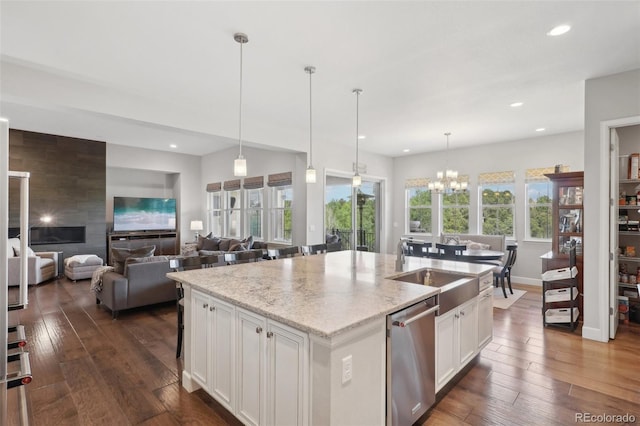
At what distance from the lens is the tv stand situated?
826cm

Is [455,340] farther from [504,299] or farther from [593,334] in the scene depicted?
[504,299]

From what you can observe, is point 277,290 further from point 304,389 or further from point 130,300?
point 130,300

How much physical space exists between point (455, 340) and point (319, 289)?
1225 mm

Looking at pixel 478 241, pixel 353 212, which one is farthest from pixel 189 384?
pixel 478 241

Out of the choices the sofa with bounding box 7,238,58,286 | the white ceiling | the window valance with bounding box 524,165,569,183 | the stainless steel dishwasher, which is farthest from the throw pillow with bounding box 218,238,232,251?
the window valance with bounding box 524,165,569,183

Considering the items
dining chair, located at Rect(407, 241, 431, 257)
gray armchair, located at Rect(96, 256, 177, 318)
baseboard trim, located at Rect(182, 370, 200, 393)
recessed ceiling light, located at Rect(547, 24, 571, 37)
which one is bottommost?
baseboard trim, located at Rect(182, 370, 200, 393)

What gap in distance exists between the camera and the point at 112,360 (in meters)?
3.02

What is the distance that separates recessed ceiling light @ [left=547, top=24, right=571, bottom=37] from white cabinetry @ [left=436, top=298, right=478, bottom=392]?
2381mm

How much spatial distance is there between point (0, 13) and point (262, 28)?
79.9 inches

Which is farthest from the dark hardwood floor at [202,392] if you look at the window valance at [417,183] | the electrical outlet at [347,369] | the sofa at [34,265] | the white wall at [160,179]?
the white wall at [160,179]

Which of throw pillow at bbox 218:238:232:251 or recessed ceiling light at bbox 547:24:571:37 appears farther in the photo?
throw pillow at bbox 218:238:232:251

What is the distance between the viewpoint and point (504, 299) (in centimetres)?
518

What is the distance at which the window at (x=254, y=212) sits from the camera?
7.62 m

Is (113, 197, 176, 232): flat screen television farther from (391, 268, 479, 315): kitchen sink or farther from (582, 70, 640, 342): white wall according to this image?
(582, 70, 640, 342): white wall
